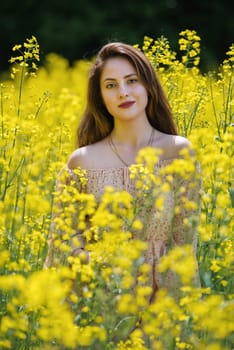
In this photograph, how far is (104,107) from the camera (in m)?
3.81

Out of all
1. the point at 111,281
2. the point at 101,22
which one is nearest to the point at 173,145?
the point at 111,281

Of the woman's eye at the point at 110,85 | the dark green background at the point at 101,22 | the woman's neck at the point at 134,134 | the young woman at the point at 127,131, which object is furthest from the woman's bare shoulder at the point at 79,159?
the dark green background at the point at 101,22

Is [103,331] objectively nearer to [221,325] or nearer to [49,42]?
[221,325]

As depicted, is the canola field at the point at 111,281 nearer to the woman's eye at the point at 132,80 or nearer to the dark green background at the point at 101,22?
the woman's eye at the point at 132,80

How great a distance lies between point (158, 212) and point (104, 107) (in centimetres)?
60

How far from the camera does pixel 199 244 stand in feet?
12.3

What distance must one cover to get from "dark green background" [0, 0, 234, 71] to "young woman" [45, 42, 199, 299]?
9839 mm

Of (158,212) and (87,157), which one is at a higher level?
(87,157)

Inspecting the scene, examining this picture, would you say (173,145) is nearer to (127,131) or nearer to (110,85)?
(127,131)

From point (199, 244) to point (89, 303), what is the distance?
35.3 inches

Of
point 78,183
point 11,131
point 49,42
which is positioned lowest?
point 78,183

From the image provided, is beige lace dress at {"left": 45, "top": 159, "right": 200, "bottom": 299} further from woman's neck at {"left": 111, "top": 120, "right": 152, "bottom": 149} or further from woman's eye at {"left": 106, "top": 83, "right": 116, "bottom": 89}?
woman's eye at {"left": 106, "top": 83, "right": 116, "bottom": 89}

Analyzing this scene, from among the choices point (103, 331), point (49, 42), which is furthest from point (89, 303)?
point (49, 42)

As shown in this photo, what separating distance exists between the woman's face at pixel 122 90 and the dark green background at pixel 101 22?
993 cm
